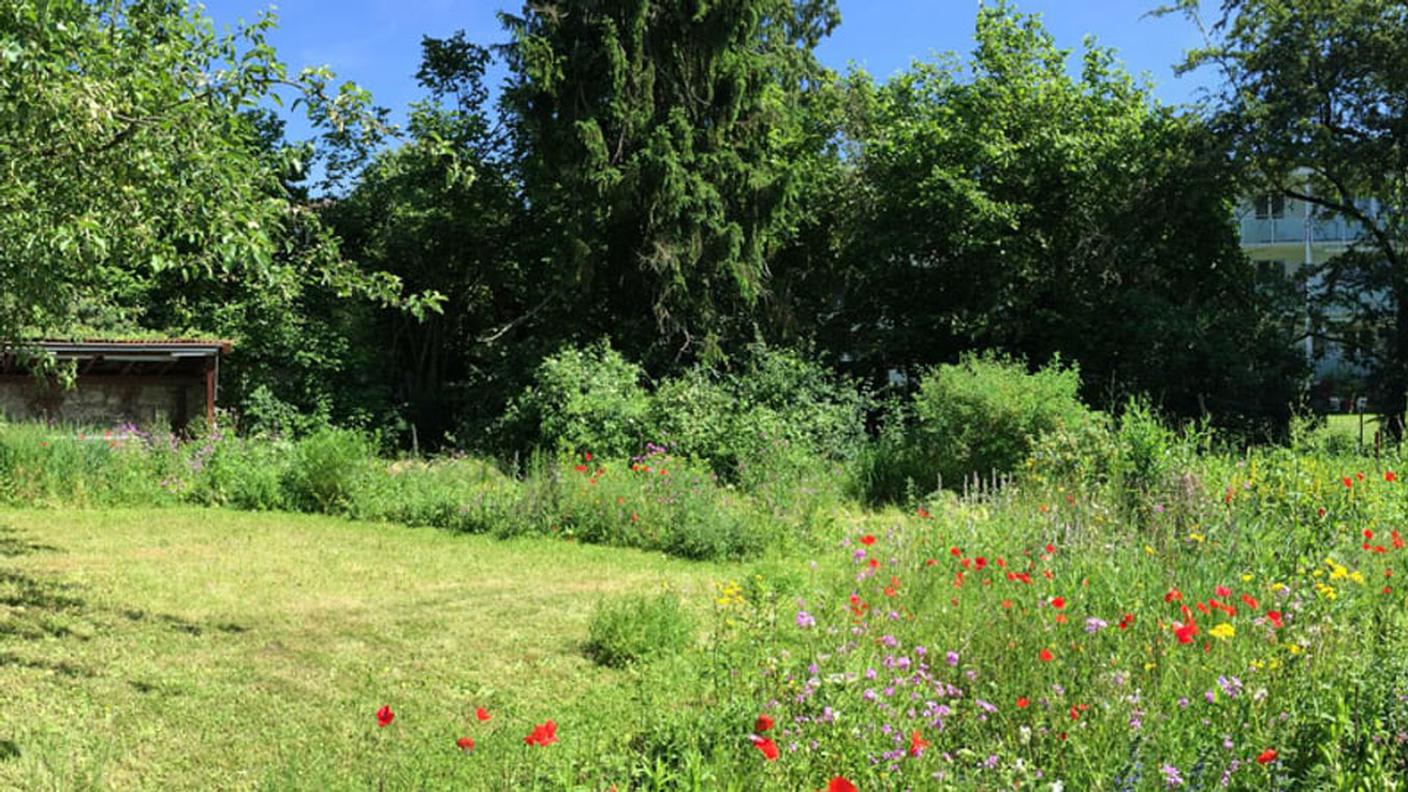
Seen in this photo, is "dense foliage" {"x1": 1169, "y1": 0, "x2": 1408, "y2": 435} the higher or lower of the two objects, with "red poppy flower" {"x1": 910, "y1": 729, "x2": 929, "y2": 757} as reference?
higher

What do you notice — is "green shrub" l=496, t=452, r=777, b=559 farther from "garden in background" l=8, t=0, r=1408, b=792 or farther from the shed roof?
the shed roof

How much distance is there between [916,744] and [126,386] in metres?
15.8

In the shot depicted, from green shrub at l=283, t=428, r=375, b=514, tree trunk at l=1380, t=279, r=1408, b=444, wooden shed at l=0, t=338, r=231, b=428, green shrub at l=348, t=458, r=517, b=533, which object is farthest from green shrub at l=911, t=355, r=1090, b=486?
wooden shed at l=0, t=338, r=231, b=428

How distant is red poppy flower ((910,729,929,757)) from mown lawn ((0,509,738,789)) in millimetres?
998

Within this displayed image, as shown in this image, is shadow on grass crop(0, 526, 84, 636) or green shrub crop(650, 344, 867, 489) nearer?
shadow on grass crop(0, 526, 84, 636)

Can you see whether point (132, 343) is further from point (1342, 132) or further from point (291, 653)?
point (1342, 132)

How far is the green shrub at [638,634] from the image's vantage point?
511 centimetres

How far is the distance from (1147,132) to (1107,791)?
56.0ft

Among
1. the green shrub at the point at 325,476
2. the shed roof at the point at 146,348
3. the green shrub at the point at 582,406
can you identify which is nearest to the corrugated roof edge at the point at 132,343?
the shed roof at the point at 146,348

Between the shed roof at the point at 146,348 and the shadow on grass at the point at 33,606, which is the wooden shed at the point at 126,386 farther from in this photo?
the shadow on grass at the point at 33,606

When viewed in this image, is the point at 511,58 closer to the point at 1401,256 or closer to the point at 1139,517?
the point at 1139,517

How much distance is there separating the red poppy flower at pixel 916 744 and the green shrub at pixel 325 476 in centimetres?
882

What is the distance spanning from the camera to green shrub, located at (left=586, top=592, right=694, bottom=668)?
5.11m

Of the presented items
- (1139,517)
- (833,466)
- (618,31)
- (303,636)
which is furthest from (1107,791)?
(618,31)
